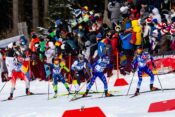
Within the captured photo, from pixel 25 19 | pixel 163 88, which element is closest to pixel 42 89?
pixel 163 88

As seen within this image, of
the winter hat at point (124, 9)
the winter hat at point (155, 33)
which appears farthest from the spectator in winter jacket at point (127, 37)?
the winter hat at point (124, 9)

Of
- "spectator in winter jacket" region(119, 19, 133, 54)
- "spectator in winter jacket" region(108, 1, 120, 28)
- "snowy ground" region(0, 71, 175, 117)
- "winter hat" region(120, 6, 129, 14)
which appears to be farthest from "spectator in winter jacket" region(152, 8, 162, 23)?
"spectator in winter jacket" region(108, 1, 120, 28)

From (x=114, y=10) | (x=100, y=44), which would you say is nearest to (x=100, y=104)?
(x=100, y=44)

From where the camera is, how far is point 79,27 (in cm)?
2311

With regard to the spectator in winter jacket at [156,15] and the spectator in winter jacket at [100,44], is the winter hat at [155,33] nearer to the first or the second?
the spectator in winter jacket at [156,15]

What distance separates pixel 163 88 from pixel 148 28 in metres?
2.85

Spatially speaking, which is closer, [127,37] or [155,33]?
[155,33]

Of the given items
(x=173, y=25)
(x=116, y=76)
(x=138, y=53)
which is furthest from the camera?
(x=116, y=76)

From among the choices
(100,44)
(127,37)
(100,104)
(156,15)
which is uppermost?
(156,15)

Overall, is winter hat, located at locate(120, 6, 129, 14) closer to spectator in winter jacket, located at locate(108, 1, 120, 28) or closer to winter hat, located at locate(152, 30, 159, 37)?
spectator in winter jacket, located at locate(108, 1, 120, 28)

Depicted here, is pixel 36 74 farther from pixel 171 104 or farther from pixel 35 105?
pixel 171 104

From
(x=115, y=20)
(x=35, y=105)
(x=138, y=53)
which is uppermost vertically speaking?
(x=115, y=20)

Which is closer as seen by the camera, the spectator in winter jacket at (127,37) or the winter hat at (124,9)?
the spectator in winter jacket at (127,37)

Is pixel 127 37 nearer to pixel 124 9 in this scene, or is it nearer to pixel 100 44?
pixel 100 44
